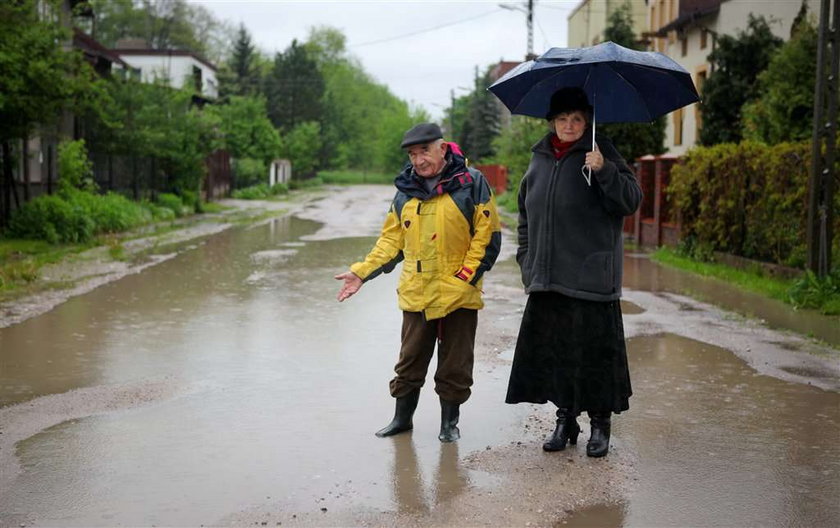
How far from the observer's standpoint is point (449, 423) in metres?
6.05

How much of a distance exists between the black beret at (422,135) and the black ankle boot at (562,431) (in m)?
1.74

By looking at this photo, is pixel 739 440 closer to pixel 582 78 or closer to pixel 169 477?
pixel 582 78

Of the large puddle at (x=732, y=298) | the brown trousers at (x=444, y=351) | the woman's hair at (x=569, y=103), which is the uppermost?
the woman's hair at (x=569, y=103)

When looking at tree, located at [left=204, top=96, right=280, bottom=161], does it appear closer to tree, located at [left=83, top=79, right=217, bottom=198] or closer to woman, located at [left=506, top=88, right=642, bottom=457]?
tree, located at [left=83, top=79, right=217, bottom=198]

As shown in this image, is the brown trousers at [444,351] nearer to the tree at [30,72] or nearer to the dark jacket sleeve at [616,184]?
the dark jacket sleeve at [616,184]

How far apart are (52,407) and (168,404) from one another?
2.49 ft

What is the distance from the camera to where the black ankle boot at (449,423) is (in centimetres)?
603

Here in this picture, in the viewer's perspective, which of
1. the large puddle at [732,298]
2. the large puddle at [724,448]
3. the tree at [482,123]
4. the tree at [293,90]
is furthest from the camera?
the tree at [293,90]

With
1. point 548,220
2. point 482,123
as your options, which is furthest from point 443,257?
point 482,123

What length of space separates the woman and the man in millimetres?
340

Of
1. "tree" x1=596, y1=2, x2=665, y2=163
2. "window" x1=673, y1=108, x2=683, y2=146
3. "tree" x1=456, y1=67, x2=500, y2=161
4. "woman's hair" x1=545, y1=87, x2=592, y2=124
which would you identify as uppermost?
"tree" x1=456, y1=67, x2=500, y2=161

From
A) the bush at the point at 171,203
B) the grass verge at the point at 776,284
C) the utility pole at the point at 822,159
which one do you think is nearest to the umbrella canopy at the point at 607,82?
the grass verge at the point at 776,284

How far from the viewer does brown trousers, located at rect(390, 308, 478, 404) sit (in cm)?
593

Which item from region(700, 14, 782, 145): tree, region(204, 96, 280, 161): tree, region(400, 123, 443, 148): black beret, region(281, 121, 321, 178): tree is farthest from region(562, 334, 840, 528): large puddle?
region(281, 121, 321, 178): tree
